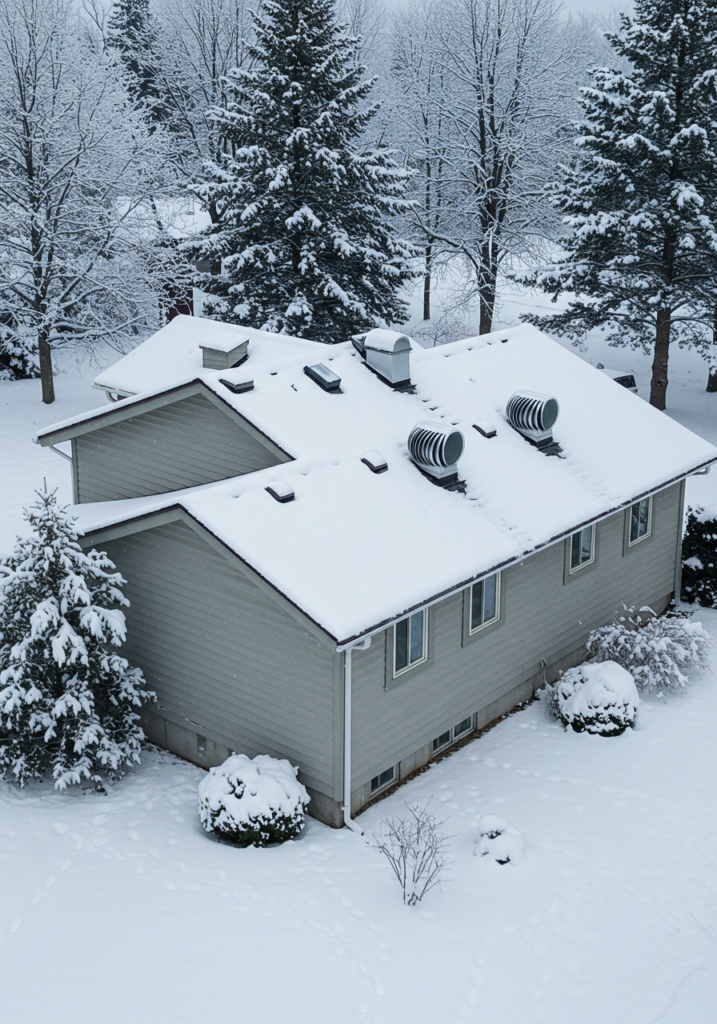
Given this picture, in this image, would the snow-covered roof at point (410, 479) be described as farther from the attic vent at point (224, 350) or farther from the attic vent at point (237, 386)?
the attic vent at point (224, 350)

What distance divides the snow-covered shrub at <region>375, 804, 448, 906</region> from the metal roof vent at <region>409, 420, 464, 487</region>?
15.5 ft

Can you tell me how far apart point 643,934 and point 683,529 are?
11.0 meters

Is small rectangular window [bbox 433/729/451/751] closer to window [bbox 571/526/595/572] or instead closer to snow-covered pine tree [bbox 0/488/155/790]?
window [bbox 571/526/595/572]

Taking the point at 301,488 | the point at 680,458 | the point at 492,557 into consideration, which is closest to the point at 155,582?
the point at 301,488

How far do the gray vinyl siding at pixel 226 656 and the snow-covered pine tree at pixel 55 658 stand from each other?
82 cm

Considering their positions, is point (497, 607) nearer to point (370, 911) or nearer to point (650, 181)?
point (370, 911)

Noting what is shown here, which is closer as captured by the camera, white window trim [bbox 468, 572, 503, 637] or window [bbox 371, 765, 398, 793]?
window [bbox 371, 765, 398, 793]

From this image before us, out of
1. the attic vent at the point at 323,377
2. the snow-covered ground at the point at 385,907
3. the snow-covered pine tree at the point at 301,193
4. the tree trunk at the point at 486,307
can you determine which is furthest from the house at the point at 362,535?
the tree trunk at the point at 486,307

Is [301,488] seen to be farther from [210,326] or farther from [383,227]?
[383,227]

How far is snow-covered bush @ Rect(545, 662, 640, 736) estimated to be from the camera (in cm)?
1547

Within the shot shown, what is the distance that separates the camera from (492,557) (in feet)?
46.4

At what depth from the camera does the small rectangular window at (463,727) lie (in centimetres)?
1541

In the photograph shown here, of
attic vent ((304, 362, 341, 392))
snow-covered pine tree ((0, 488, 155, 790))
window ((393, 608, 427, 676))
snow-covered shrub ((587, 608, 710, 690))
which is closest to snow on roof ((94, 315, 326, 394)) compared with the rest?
attic vent ((304, 362, 341, 392))

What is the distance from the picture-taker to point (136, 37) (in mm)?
51812
